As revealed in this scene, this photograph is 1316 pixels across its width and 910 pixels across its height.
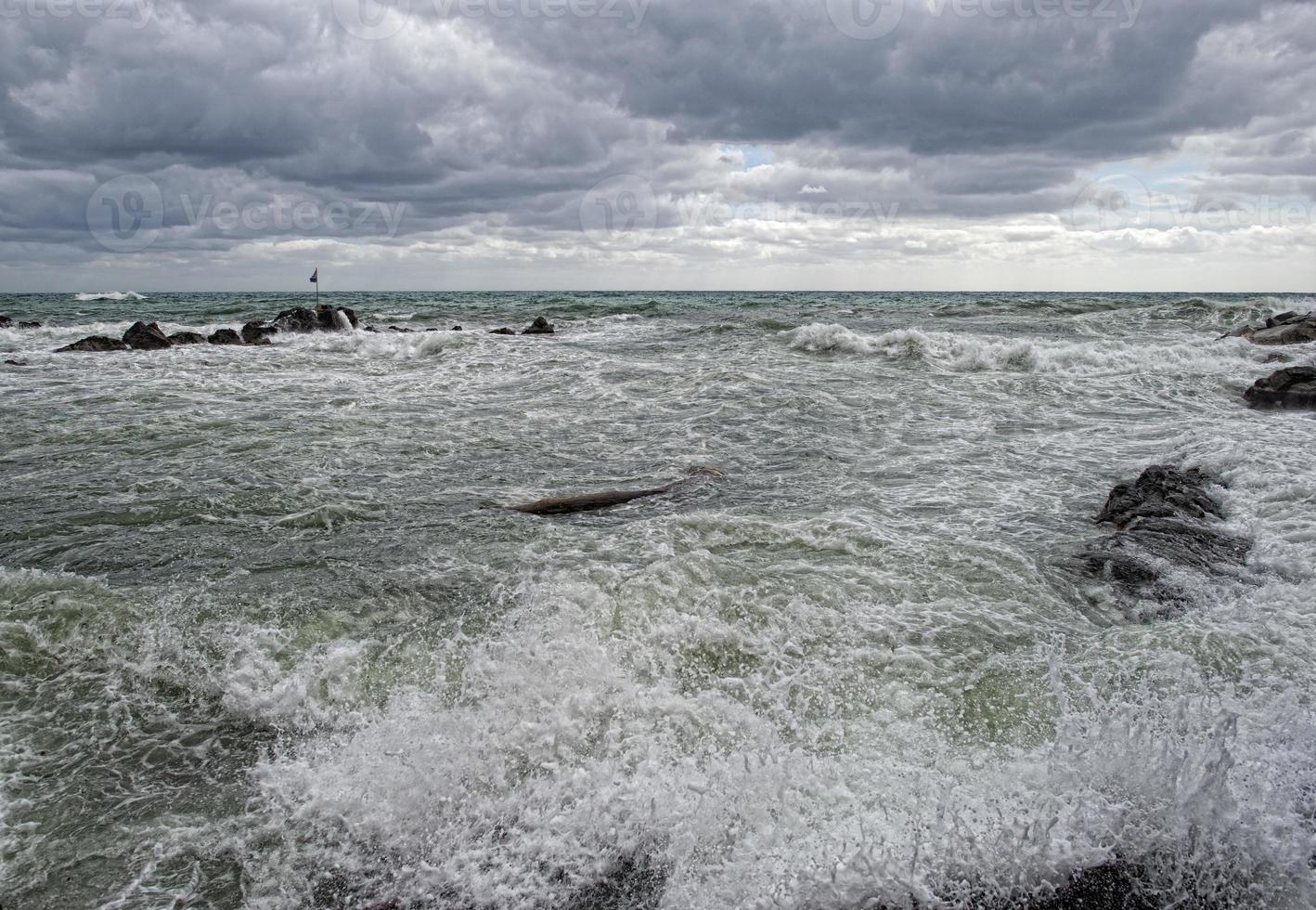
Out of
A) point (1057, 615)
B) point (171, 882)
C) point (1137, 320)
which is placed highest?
point (1137, 320)

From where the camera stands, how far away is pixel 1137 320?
1308 inches

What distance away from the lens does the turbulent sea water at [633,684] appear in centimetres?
288

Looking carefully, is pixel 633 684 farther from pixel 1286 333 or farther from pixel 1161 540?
pixel 1286 333

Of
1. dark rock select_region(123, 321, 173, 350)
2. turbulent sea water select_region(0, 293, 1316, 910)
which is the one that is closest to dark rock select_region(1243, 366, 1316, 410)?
turbulent sea water select_region(0, 293, 1316, 910)

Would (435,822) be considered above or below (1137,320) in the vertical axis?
below

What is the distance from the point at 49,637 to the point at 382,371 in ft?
47.4

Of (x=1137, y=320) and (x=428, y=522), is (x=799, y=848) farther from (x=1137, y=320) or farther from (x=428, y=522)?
(x=1137, y=320)

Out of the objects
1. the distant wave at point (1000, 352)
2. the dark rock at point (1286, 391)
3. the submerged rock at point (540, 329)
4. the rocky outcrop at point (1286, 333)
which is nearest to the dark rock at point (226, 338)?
the submerged rock at point (540, 329)

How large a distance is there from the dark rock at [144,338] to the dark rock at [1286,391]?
2734 centimetres

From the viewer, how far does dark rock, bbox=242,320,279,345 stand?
25.2 meters

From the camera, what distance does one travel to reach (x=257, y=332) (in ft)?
85.1

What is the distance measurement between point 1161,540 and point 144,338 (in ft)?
86.5

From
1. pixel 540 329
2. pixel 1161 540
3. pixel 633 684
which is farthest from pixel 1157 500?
pixel 540 329

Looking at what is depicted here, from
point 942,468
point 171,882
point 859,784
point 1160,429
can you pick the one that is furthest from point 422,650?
point 1160,429
